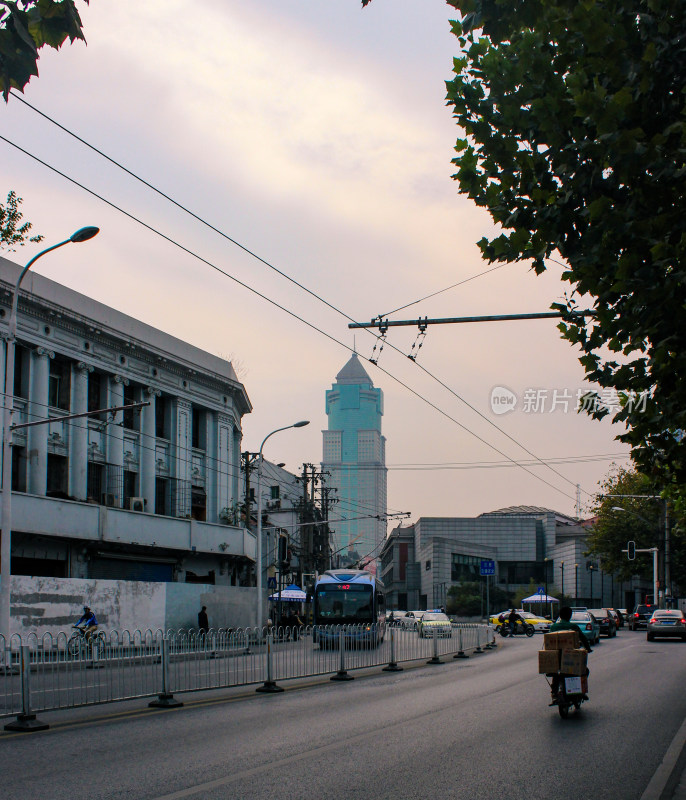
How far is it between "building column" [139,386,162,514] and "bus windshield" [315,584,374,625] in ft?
29.8

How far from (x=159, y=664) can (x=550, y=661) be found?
251 inches

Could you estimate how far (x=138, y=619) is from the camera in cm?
3275

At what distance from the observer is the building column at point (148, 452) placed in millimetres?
42219

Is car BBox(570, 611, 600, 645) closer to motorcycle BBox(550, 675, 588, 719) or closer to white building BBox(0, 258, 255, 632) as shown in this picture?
white building BBox(0, 258, 255, 632)

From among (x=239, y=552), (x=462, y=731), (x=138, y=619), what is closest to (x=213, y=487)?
(x=239, y=552)

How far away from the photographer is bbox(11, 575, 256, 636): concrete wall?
1090 inches

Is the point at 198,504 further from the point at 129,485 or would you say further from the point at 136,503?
the point at 136,503

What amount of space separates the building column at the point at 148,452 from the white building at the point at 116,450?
0.05 metres

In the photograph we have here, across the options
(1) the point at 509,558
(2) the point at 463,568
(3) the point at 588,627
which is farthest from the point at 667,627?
(1) the point at 509,558

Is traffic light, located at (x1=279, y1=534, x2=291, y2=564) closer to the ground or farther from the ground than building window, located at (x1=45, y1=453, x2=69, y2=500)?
closer to the ground

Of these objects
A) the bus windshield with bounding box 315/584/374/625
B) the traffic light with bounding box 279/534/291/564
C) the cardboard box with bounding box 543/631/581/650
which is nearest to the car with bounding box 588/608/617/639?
the bus windshield with bounding box 315/584/374/625

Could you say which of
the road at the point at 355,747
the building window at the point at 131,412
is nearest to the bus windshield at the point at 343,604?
the building window at the point at 131,412

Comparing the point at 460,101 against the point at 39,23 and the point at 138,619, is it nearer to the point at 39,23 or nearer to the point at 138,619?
the point at 39,23

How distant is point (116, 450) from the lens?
4041cm
